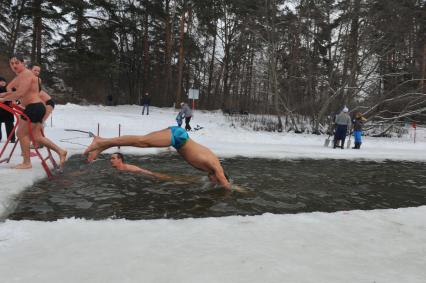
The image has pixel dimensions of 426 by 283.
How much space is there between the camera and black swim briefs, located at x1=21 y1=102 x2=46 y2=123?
619 centimetres

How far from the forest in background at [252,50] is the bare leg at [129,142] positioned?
620 inches

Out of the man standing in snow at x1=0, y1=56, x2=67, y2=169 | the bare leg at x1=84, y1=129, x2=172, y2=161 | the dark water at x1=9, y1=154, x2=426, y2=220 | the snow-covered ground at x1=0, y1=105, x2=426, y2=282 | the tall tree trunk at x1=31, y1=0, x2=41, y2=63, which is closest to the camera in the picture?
the snow-covered ground at x1=0, y1=105, x2=426, y2=282

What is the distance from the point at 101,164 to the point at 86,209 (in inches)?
145

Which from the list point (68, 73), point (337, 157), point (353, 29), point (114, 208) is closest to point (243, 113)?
point (353, 29)

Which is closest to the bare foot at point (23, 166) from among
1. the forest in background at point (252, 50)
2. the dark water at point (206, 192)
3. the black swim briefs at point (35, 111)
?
the dark water at point (206, 192)

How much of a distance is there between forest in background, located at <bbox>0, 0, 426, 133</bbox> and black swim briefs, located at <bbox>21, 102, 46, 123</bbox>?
15416mm

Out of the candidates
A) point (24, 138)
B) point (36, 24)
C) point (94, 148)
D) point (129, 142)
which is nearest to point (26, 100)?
point (24, 138)

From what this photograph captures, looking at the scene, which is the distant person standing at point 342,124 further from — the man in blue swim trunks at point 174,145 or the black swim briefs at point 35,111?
the black swim briefs at point 35,111

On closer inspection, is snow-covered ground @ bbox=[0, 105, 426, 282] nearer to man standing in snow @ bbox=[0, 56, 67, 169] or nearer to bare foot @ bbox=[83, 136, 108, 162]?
bare foot @ bbox=[83, 136, 108, 162]

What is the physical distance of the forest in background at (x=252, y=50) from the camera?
19828 mm

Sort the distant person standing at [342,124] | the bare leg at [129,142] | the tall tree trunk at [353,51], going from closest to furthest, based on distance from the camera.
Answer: the bare leg at [129,142], the distant person standing at [342,124], the tall tree trunk at [353,51]

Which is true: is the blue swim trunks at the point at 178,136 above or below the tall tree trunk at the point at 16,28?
below

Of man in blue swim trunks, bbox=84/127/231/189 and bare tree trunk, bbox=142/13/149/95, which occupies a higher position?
bare tree trunk, bbox=142/13/149/95

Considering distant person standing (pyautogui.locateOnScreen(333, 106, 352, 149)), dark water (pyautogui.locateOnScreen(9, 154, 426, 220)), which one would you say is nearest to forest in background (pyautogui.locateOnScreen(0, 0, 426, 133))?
distant person standing (pyautogui.locateOnScreen(333, 106, 352, 149))
